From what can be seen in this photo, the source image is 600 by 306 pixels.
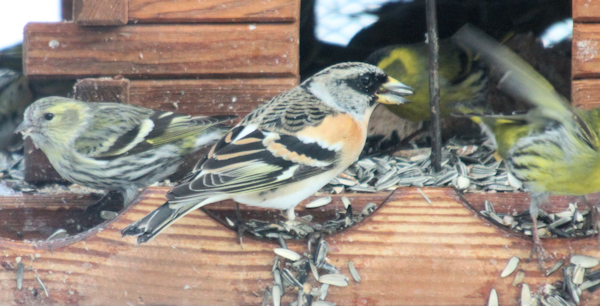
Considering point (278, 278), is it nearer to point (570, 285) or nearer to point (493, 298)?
point (493, 298)

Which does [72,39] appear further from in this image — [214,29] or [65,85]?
[65,85]

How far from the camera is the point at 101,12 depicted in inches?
95.7

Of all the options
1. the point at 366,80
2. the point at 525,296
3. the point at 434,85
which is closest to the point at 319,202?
the point at 366,80

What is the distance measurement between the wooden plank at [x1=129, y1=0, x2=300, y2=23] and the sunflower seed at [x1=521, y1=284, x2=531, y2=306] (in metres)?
1.28

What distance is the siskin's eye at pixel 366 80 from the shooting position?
226 centimetres

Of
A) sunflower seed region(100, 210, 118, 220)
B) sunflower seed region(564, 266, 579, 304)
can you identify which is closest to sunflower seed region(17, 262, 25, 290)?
sunflower seed region(100, 210, 118, 220)

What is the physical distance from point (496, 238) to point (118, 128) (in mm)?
1503

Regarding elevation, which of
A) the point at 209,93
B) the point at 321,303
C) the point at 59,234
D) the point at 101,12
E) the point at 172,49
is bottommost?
the point at 321,303

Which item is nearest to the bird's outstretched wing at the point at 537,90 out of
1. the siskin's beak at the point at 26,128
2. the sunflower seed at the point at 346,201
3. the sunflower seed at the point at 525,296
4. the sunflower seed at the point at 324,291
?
the sunflower seed at the point at 525,296

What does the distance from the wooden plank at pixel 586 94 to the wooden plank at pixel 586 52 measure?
38 mm

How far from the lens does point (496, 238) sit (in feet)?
6.31

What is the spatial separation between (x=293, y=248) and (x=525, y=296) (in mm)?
718

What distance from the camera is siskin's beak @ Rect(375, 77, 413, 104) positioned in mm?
2256

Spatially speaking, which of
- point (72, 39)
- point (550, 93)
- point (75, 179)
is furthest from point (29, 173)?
point (550, 93)
